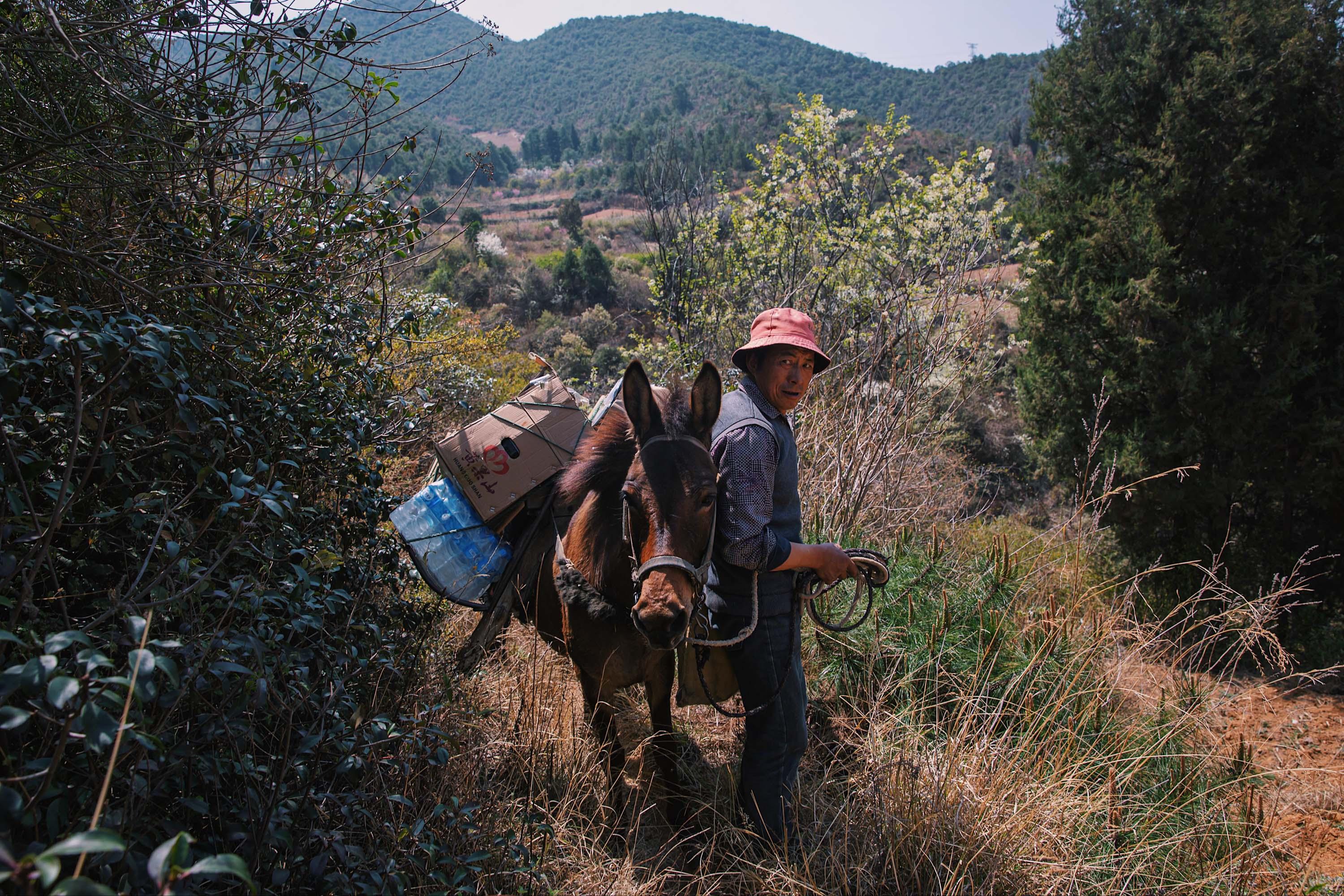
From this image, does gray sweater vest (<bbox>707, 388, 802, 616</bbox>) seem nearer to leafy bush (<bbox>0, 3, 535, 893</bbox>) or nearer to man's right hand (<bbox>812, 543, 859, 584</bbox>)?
man's right hand (<bbox>812, 543, 859, 584</bbox>)

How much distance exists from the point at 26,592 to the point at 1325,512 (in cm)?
1074

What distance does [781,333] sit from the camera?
2.73 m

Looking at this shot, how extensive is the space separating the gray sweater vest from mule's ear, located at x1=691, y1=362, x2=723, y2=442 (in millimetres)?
58

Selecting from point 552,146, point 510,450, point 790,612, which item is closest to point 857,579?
point 790,612

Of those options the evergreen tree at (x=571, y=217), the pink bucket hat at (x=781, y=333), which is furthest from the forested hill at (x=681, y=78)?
the pink bucket hat at (x=781, y=333)

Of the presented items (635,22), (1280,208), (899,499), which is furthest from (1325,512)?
(635,22)

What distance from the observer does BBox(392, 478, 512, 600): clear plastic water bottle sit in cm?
342

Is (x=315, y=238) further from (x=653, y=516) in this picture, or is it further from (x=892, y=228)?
(x=892, y=228)

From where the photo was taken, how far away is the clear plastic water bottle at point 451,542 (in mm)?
3420

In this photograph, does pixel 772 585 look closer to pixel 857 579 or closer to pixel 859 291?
pixel 857 579

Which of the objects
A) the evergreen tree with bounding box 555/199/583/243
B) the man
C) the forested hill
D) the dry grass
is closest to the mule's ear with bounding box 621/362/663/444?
the man

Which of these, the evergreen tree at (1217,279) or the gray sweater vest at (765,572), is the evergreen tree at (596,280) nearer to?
the evergreen tree at (1217,279)

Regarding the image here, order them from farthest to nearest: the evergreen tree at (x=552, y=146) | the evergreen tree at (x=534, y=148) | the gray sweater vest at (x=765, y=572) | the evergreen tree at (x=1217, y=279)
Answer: the evergreen tree at (x=534, y=148) → the evergreen tree at (x=552, y=146) → the evergreen tree at (x=1217, y=279) → the gray sweater vest at (x=765, y=572)

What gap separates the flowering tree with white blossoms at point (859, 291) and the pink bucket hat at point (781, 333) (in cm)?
238
